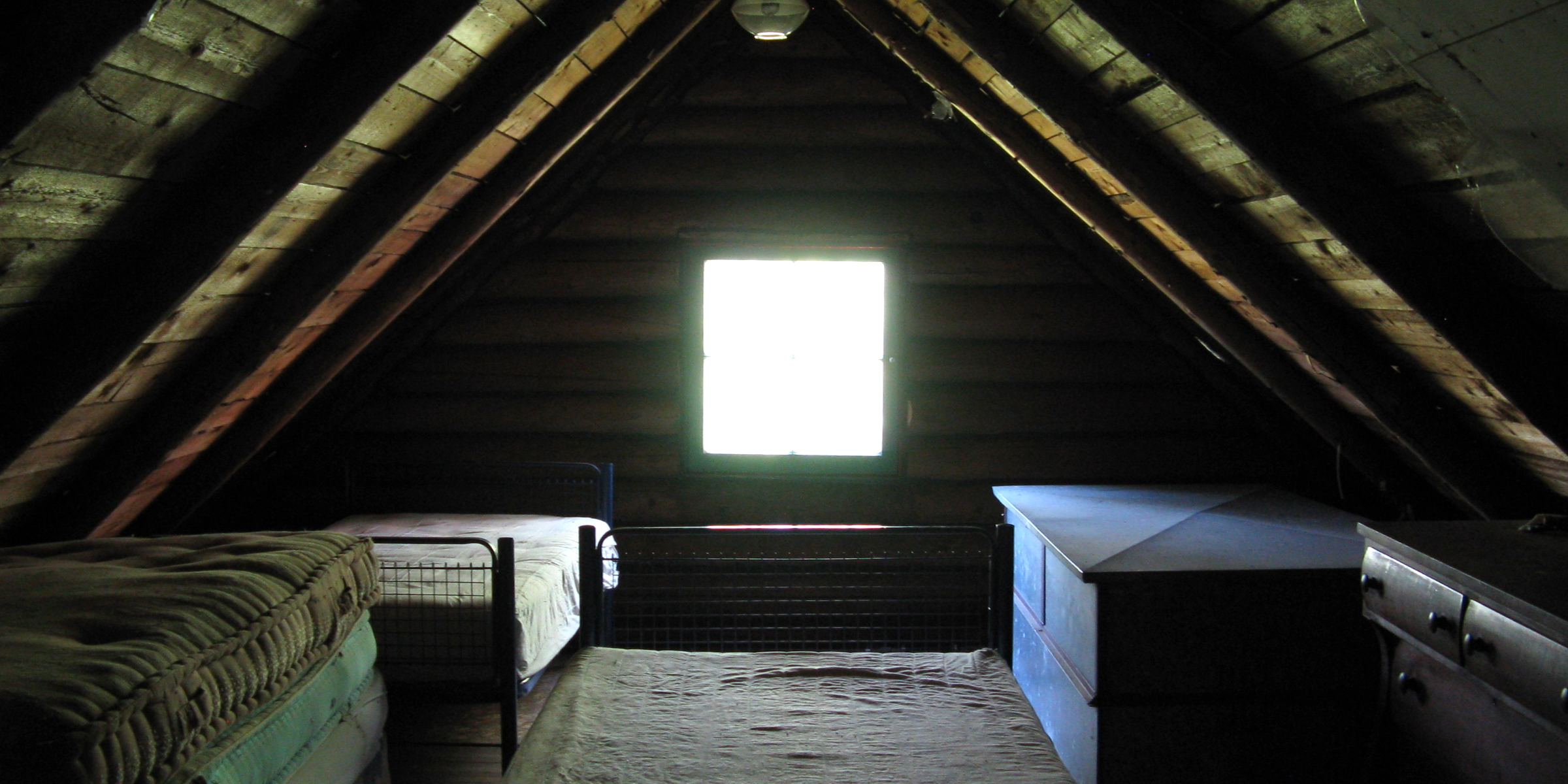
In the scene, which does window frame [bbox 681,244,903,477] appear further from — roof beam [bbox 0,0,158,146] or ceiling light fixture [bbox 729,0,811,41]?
roof beam [bbox 0,0,158,146]

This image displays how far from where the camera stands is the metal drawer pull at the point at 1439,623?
2016mm

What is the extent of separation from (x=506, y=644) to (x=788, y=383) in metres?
2.11

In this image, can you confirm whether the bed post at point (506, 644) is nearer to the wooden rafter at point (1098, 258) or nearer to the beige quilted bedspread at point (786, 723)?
the beige quilted bedspread at point (786, 723)

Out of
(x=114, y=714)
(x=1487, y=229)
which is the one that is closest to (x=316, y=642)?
(x=114, y=714)

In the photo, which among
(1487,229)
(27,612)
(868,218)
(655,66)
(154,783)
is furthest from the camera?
(868,218)

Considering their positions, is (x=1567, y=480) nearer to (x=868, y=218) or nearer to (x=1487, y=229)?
(x=1487, y=229)

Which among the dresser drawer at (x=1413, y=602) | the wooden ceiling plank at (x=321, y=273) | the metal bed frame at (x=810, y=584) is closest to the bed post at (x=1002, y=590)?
the dresser drawer at (x=1413, y=602)

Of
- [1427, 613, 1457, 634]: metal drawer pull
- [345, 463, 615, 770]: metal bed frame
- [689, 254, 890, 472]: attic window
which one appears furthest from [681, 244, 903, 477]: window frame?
[1427, 613, 1457, 634]: metal drawer pull

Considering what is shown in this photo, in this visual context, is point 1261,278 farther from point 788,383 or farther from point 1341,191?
point 788,383

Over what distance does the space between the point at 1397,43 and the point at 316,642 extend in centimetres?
222

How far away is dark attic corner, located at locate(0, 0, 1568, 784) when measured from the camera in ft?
6.00

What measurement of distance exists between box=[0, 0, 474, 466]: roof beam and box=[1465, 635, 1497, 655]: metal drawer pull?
2366mm

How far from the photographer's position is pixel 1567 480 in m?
2.60

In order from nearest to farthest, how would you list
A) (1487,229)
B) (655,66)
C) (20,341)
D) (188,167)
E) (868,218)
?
(1487,229) < (188,167) < (20,341) < (655,66) < (868,218)
